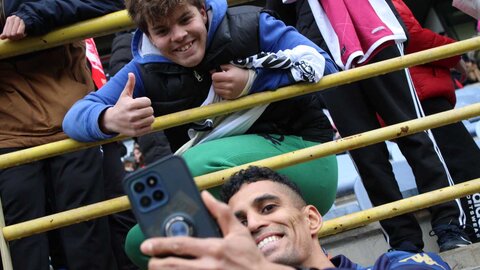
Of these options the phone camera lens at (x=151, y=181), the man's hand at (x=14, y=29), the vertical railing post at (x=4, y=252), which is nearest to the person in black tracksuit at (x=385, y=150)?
the man's hand at (x=14, y=29)

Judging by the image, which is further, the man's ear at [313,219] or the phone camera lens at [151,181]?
the man's ear at [313,219]

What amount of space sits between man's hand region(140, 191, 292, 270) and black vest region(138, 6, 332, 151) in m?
1.30

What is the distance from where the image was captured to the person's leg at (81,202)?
2855 millimetres

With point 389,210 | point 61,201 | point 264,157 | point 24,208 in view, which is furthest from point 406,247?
point 24,208

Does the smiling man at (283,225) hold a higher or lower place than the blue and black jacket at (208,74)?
lower

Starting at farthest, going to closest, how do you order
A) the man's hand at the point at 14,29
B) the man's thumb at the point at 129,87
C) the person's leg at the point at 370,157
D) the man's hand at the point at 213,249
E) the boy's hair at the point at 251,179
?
the person's leg at the point at 370,157
the man's hand at the point at 14,29
the man's thumb at the point at 129,87
the boy's hair at the point at 251,179
the man's hand at the point at 213,249

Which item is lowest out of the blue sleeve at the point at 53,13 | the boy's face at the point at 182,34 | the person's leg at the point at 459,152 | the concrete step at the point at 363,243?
the concrete step at the point at 363,243

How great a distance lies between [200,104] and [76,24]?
53 cm

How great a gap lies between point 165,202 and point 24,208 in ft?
5.25

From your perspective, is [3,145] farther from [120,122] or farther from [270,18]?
[270,18]

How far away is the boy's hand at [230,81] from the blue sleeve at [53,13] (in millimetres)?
559

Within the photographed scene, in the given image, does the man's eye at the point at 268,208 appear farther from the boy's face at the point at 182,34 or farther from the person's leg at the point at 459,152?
the person's leg at the point at 459,152

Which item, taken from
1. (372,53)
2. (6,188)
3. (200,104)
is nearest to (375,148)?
(372,53)

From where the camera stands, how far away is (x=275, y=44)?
9.00 ft
